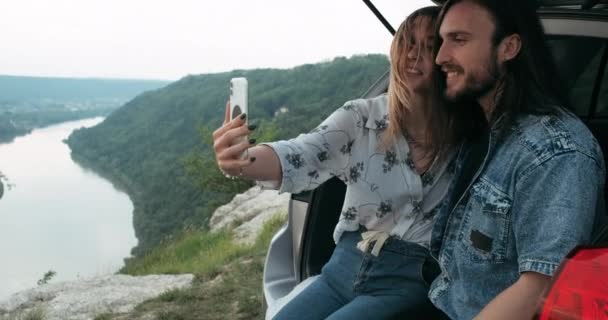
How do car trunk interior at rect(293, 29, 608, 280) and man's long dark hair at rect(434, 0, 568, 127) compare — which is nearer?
man's long dark hair at rect(434, 0, 568, 127)

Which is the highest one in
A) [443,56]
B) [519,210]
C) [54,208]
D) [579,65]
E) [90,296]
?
[443,56]

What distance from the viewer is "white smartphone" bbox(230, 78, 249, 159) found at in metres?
1.64

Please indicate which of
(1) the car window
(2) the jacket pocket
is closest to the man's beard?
(2) the jacket pocket

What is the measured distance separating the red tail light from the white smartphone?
89 cm

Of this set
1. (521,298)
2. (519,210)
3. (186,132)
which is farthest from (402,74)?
(186,132)

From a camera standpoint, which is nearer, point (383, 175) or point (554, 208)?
point (554, 208)

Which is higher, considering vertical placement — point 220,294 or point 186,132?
point 220,294

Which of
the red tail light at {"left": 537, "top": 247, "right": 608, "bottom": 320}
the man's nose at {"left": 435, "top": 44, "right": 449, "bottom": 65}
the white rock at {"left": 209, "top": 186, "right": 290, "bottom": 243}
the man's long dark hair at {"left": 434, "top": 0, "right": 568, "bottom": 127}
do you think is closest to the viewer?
the red tail light at {"left": 537, "top": 247, "right": 608, "bottom": 320}

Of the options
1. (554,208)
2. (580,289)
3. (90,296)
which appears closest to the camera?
(580,289)

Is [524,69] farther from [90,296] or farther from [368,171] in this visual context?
[90,296]

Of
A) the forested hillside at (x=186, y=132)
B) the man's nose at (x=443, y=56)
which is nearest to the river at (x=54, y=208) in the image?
the forested hillside at (x=186, y=132)

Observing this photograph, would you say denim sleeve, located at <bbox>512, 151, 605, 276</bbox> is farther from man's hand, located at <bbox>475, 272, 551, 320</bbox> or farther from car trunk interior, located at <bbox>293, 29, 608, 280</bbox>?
car trunk interior, located at <bbox>293, 29, 608, 280</bbox>

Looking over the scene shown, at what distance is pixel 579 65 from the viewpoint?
235 cm

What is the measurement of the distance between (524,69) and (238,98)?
676 mm
